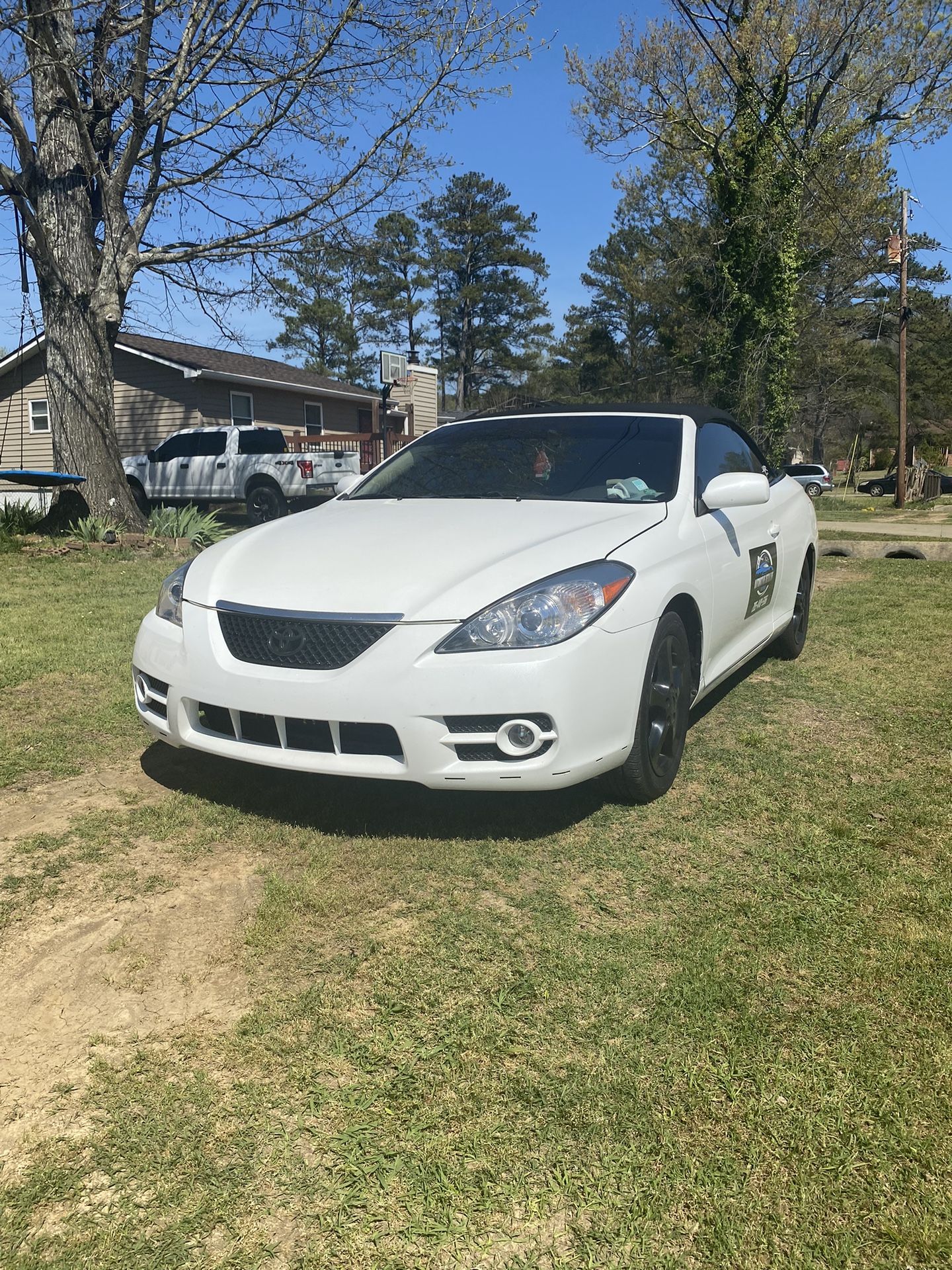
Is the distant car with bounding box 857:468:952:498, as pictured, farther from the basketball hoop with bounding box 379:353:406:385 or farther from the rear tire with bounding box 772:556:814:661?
the rear tire with bounding box 772:556:814:661

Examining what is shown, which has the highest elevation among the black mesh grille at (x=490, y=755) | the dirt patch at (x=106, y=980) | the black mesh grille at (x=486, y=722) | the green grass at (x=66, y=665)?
the black mesh grille at (x=486, y=722)

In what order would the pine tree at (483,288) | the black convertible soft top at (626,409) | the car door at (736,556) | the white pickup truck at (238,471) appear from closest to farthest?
the car door at (736,556), the black convertible soft top at (626,409), the white pickup truck at (238,471), the pine tree at (483,288)

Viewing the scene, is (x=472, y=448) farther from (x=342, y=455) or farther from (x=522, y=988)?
(x=342, y=455)

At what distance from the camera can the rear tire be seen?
5898 mm

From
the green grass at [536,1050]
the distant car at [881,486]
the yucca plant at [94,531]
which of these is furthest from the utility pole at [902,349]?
the green grass at [536,1050]

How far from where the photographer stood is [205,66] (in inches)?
451

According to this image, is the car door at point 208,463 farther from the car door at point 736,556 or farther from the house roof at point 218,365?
the car door at point 736,556

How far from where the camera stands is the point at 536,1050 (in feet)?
7.07

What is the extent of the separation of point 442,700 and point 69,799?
1711 mm

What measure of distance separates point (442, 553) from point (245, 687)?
0.82 metres

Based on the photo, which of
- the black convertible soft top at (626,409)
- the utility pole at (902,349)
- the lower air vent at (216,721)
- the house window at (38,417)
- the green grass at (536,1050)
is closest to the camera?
the green grass at (536,1050)

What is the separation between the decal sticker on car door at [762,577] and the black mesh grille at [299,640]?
2.29 metres

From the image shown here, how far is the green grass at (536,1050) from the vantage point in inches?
66.4

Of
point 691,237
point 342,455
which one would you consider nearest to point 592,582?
point 342,455
